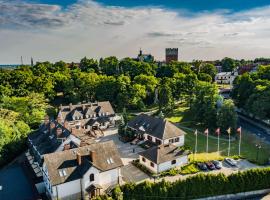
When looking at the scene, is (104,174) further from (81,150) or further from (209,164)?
(209,164)

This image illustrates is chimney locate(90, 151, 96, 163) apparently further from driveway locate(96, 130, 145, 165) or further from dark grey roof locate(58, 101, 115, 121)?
dark grey roof locate(58, 101, 115, 121)

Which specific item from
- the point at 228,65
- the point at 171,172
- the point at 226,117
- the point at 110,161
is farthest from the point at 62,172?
the point at 228,65

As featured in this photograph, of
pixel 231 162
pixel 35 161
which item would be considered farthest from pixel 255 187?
pixel 35 161

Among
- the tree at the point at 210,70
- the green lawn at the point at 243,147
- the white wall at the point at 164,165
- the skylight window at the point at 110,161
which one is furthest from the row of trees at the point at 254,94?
the skylight window at the point at 110,161

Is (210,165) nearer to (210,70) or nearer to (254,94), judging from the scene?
(254,94)

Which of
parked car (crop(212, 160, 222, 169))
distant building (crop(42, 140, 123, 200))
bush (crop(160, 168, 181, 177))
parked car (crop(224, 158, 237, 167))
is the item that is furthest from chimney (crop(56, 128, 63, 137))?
parked car (crop(224, 158, 237, 167))
